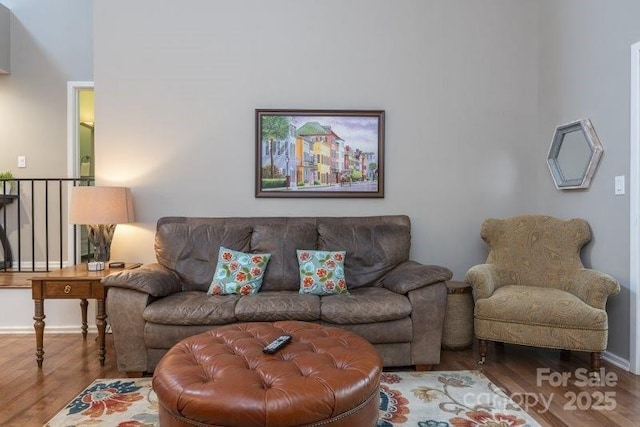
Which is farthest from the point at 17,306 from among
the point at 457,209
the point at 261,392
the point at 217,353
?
the point at 457,209

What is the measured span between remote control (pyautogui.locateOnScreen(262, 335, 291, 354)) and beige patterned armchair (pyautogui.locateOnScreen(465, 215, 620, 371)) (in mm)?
1524

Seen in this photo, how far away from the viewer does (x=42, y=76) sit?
4.85 m

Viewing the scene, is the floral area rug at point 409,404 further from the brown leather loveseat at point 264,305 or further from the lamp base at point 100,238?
the lamp base at point 100,238

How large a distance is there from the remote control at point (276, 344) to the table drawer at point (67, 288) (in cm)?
159

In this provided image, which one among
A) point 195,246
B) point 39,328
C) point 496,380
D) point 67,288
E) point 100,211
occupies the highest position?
point 100,211

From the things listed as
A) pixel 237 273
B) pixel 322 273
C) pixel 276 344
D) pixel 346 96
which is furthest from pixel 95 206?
pixel 346 96

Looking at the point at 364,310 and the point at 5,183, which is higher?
the point at 5,183

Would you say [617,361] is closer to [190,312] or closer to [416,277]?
[416,277]

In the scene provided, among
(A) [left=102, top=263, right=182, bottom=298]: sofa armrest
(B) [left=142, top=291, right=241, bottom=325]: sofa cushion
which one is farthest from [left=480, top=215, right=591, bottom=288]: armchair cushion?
(A) [left=102, top=263, right=182, bottom=298]: sofa armrest

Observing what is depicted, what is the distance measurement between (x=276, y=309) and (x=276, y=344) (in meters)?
0.76

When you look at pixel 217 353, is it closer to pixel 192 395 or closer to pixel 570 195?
pixel 192 395

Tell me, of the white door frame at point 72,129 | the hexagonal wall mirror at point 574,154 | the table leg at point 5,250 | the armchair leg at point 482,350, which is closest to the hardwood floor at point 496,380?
the armchair leg at point 482,350

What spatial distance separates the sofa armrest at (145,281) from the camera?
2.62 m

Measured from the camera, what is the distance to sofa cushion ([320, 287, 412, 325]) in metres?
2.65
